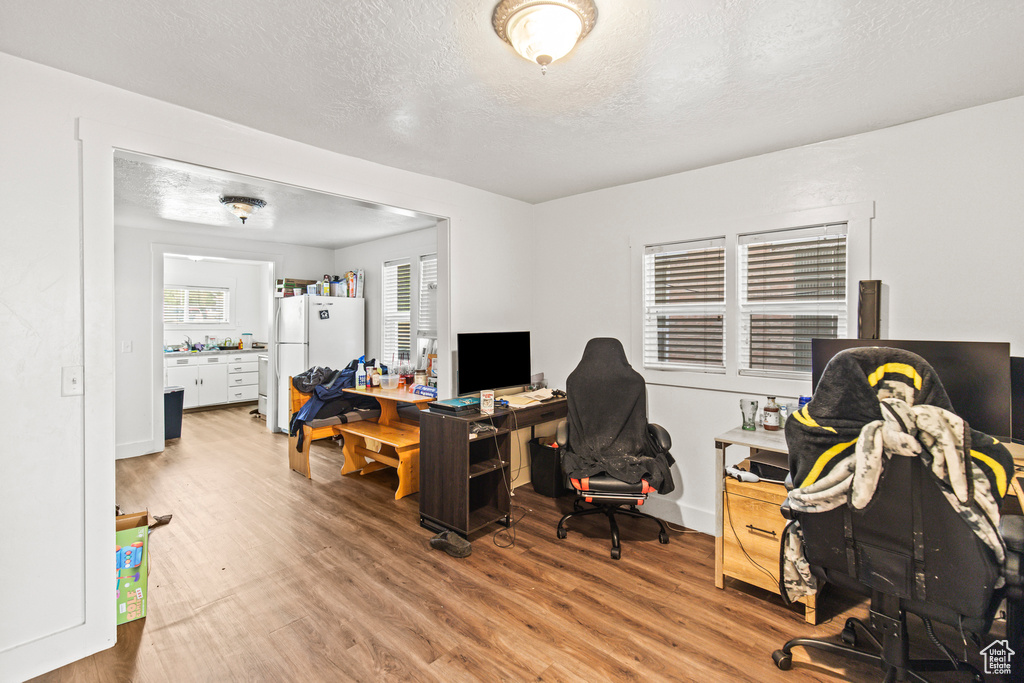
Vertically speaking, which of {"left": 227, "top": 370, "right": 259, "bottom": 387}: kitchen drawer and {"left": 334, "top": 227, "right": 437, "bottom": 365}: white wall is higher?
{"left": 334, "top": 227, "right": 437, "bottom": 365}: white wall

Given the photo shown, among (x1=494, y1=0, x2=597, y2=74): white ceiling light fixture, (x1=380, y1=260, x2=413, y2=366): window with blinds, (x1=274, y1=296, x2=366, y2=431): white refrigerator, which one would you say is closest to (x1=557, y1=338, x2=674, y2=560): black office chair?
(x1=494, y1=0, x2=597, y2=74): white ceiling light fixture

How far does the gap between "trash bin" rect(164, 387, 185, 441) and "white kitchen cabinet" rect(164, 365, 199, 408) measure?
169 centimetres

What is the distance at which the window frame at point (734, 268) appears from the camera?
2.60 metres

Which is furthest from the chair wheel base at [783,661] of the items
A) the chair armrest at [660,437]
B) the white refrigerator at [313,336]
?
the white refrigerator at [313,336]

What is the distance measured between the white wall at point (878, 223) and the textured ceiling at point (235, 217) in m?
1.53

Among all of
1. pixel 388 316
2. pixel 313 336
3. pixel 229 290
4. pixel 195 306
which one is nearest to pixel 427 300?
pixel 388 316

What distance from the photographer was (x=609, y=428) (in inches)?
121

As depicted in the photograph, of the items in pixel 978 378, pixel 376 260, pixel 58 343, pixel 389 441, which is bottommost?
pixel 389 441

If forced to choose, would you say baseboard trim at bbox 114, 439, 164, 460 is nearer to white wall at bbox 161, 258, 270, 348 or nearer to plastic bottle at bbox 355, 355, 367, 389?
plastic bottle at bbox 355, 355, 367, 389

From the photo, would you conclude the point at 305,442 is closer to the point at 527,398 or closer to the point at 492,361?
the point at 492,361

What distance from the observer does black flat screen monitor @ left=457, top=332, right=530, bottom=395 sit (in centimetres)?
333

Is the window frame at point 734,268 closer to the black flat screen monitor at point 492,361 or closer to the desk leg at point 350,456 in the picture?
the black flat screen monitor at point 492,361

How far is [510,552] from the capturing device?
9.38 feet

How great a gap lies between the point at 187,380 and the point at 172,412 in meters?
1.91
